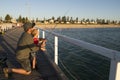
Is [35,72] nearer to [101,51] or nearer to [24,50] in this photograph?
[24,50]

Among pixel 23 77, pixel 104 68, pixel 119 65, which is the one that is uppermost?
pixel 119 65

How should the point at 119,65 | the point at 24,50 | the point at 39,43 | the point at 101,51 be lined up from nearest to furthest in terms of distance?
the point at 119,65, the point at 101,51, the point at 24,50, the point at 39,43

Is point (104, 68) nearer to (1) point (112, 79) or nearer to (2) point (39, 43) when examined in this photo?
(2) point (39, 43)

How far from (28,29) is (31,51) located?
565 millimetres

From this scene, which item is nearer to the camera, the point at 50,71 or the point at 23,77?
the point at 23,77

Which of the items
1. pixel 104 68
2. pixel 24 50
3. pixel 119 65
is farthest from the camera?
pixel 104 68

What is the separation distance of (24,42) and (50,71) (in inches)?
50.3

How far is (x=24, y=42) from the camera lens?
179 inches

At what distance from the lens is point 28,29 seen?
4645 millimetres

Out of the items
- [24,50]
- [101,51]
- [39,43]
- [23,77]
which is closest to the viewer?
[101,51]

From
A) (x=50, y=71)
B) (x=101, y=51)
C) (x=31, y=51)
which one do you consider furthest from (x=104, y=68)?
(x=101, y=51)

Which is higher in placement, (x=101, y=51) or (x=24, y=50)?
(x=101, y=51)

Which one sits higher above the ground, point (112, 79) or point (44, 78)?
point (112, 79)

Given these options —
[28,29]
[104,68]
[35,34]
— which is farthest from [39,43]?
[104,68]
